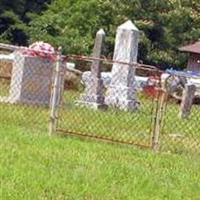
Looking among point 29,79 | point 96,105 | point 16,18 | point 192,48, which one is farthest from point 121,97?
point 16,18

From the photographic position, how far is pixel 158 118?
32.0ft

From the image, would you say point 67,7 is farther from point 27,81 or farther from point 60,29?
point 27,81

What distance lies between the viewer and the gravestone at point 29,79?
45.6 ft

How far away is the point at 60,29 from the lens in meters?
29.8

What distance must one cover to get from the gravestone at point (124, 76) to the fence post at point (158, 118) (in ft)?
16.5

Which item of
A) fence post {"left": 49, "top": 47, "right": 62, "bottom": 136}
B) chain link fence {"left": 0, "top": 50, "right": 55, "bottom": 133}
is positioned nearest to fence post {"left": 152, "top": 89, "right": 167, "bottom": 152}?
fence post {"left": 49, "top": 47, "right": 62, "bottom": 136}

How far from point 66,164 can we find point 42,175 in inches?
29.1

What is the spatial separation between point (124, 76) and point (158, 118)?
697 cm

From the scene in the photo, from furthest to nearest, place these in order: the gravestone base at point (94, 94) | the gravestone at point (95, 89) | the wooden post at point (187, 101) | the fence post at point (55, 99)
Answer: the gravestone at point (95, 89)
the gravestone base at point (94, 94)
the wooden post at point (187, 101)
the fence post at point (55, 99)

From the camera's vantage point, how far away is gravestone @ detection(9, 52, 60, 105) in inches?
547

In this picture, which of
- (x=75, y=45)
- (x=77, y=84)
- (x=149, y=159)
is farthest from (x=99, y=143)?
(x=75, y=45)

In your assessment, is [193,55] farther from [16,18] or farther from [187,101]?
[187,101]

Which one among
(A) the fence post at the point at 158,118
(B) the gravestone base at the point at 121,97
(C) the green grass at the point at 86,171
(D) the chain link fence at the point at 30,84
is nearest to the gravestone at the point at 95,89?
(B) the gravestone base at the point at 121,97

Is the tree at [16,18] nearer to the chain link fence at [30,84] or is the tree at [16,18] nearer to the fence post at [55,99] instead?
the chain link fence at [30,84]
